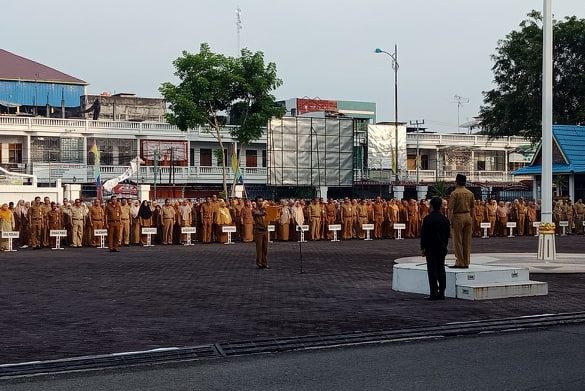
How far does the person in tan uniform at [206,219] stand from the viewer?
3681cm

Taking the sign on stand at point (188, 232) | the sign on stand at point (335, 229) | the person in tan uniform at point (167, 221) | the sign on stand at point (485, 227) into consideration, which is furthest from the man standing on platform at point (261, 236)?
the sign on stand at point (485, 227)

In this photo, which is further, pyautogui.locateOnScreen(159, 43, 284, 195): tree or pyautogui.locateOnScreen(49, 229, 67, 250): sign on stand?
pyautogui.locateOnScreen(159, 43, 284, 195): tree

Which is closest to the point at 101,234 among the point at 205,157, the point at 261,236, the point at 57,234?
the point at 57,234

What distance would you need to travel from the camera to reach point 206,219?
36.9 m

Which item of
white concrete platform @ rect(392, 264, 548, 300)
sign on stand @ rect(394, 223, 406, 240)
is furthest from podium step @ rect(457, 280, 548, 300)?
sign on stand @ rect(394, 223, 406, 240)

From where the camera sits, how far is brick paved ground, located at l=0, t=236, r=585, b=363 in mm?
12414

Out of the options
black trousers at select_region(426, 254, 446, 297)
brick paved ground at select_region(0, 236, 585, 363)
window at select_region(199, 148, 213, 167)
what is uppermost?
window at select_region(199, 148, 213, 167)

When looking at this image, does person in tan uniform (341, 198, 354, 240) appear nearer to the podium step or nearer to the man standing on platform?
the man standing on platform

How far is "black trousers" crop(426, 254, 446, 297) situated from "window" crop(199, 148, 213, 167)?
5631 cm

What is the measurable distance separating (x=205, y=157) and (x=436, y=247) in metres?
57.0

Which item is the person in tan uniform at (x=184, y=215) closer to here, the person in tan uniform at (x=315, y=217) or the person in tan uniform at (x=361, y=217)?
the person in tan uniform at (x=315, y=217)

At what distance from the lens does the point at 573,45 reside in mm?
57594

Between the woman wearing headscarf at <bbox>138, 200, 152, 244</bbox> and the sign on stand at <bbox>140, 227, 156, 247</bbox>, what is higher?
the woman wearing headscarf at <bbox>138, 200, 152, 244</bbox>

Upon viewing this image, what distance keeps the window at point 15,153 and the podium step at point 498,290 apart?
171ft
